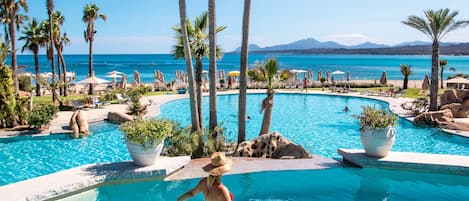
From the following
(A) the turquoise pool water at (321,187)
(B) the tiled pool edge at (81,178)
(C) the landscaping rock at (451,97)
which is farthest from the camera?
(C) the landscaping rock at (451,97)

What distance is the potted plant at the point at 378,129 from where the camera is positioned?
27.7 ft

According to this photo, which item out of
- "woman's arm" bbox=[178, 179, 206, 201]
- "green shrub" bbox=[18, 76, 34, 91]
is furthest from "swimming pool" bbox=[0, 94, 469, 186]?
"green shrub" bbox=[18, 76, 34, 91]

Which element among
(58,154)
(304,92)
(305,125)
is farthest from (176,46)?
(304,92)

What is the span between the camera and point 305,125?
60.2 feet

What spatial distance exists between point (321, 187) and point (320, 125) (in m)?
10.5

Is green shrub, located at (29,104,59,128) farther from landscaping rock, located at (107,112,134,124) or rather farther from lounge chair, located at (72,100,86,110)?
lounge chair, located at (72,100,86,110)

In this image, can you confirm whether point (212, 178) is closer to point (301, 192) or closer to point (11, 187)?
point (301, 192)

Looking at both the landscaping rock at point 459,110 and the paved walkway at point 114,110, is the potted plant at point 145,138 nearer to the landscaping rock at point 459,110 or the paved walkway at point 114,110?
the paved walkway at point 114,110

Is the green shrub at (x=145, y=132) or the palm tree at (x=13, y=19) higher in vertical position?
the palm tree at (x=13, y=19)

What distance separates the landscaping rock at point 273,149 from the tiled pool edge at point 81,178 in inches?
80.1

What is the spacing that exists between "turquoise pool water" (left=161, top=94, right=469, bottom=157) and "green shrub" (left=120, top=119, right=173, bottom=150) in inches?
211

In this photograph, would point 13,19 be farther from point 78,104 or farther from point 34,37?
point 34,37

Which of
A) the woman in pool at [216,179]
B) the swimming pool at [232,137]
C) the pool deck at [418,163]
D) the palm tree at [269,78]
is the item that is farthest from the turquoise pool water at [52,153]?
the woman in pool at [216,179]

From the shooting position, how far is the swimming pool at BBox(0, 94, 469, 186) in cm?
1141
